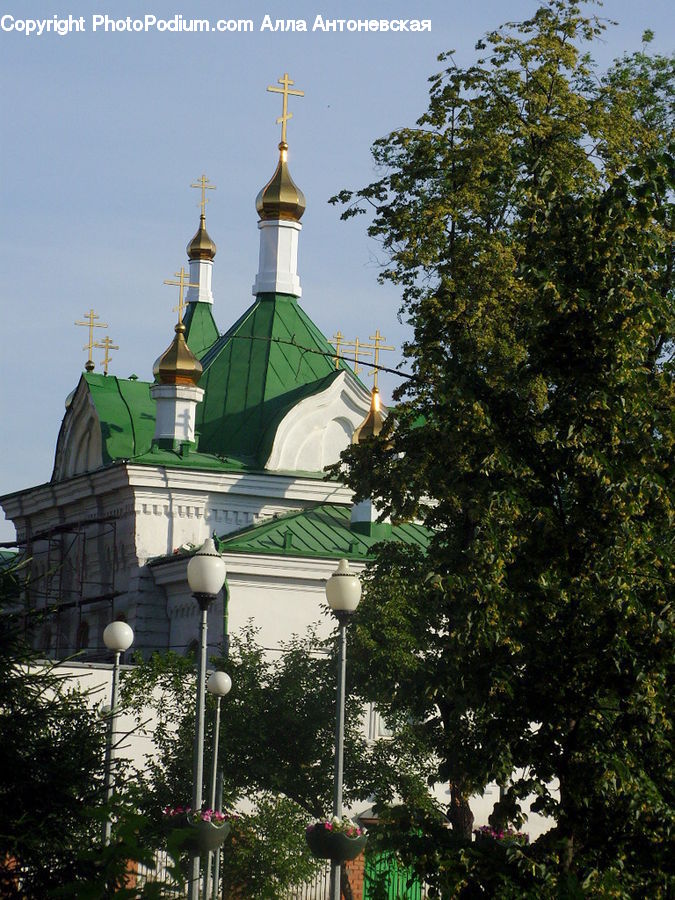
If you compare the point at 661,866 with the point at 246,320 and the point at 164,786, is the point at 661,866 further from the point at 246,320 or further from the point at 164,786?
the point at 246,320

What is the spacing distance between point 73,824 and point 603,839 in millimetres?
3321

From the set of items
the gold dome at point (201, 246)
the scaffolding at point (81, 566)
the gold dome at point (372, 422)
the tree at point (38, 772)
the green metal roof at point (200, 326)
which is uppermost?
the gold dome at point (201, 246)

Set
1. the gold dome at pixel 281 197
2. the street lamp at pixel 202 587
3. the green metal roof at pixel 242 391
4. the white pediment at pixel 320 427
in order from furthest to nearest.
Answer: the gold dome at pixel 281 197
the green metal roof at pixel 242 391
the white pediment at pixel 320 427
the street lamp at pixel 202 587

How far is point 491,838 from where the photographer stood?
37.2 ft

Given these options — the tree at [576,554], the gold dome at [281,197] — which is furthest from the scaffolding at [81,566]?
the tree at [576,554]

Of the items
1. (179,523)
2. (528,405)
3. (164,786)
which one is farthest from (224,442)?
(528,405)

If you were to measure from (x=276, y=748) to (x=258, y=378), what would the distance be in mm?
15719

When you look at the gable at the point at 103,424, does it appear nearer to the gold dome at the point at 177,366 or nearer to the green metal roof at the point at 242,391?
the green metal roof at the point at 242,391

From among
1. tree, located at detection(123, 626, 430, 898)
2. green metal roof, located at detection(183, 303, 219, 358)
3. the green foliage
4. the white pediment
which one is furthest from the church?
the green foliage

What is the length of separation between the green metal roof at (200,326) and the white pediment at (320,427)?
25.8 ft

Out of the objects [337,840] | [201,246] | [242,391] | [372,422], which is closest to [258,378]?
[242,391]

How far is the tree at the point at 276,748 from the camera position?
23547 mm

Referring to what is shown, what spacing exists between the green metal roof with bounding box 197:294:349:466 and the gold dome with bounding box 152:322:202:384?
1.37 metres

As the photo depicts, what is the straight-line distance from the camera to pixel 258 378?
39.2m
